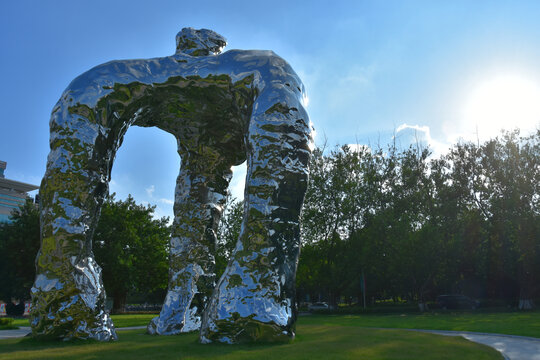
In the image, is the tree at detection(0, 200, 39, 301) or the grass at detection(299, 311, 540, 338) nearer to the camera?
the grass at detection(299, 311, 540, 338)

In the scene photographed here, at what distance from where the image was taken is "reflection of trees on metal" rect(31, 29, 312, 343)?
5672 mm

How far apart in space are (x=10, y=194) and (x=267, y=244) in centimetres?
6271

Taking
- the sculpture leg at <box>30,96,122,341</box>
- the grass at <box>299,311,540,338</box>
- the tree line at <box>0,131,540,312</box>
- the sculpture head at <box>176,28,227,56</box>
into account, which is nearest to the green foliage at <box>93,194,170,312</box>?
the tree line at <box>0,131,540,312</box>

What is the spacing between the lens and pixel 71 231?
243 inches

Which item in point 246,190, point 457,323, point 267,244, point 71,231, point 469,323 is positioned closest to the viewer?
point 267,244

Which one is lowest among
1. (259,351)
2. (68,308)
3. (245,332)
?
(259,351)

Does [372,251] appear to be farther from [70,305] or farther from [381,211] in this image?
[70,305]

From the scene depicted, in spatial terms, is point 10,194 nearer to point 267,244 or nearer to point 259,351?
point 267,244

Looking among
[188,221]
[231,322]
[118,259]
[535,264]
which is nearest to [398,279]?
[535,264]

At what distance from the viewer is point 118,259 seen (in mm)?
30078

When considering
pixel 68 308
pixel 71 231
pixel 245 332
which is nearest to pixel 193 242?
pixel 71 231

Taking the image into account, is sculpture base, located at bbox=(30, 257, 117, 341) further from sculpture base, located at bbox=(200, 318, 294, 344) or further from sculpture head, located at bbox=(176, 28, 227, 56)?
sculpture head, located at bbox=(176, 28, 227, 56)

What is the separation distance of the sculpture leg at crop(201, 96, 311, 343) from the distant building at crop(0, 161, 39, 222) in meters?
59.7

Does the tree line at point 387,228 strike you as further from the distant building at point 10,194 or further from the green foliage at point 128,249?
the distant building at point 10,194
